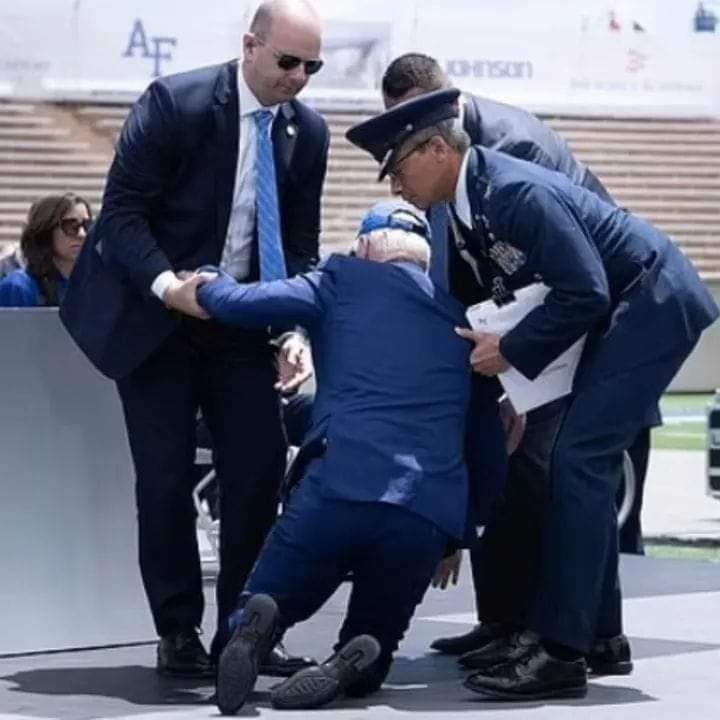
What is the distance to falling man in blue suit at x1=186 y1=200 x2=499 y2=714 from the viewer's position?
686cm

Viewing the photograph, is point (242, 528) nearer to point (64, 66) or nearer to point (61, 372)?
point (61, 372)

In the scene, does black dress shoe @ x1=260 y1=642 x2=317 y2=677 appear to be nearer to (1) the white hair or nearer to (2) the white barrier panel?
(2) the white barrier panel

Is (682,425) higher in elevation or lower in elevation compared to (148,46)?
lower

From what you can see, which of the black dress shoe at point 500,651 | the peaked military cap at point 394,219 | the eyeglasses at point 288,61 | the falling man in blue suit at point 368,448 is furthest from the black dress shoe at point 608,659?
the eyeglasses at point 288,61

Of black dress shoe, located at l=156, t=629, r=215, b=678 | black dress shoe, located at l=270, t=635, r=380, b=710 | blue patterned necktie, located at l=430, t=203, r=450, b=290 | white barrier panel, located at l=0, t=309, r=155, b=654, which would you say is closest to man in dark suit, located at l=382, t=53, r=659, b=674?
blue patterned necktie, located at l=430, t=203, r=450, b=290

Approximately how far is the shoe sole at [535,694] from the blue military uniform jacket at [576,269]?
88 cm

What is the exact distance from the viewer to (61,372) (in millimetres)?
8188

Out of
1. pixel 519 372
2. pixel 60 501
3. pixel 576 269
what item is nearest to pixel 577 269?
pixel 576 269

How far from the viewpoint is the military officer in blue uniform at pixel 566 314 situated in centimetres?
695

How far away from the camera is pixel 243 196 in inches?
294

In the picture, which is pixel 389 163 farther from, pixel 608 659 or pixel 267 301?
pixel 608 659

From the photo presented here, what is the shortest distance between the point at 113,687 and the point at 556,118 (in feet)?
78.3

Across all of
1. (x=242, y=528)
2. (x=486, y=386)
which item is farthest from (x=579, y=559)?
(x=242, y=528)

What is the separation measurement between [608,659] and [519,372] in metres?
1.04
